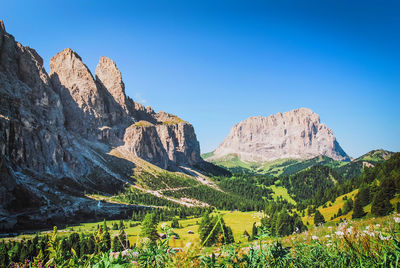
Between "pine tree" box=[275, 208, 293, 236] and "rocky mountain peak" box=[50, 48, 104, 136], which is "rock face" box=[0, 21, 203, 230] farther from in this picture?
"pine tree" box=[275, 208, 293, 236]

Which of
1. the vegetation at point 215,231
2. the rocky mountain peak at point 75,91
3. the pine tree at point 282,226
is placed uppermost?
the rocky mountain peak at point 75,91

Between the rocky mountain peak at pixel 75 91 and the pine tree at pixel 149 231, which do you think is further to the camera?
the rocky mountain peak at pixel 75 91

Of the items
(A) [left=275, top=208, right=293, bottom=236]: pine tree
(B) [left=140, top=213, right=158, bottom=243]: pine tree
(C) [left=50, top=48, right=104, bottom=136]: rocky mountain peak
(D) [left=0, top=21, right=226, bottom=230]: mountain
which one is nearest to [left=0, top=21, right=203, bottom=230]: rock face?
(D) [left=0, top=21, right=226, bottom=230]: mountain

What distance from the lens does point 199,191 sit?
17962 centimetres

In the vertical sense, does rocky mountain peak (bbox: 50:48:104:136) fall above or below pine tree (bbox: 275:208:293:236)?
above

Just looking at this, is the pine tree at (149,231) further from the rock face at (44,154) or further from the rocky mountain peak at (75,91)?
the rocky mountain peak at (75,91)

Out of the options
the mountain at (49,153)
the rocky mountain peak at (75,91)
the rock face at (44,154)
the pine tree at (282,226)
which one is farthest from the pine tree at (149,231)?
the rocky mountain peak at (75,91)

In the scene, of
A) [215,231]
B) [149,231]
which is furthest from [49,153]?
[215,231]

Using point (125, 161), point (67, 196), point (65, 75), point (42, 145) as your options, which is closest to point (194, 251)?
point (67, 196)

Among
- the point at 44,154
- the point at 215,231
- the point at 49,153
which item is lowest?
the point at 215,231

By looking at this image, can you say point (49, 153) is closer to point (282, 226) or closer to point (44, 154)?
point (44, 154)

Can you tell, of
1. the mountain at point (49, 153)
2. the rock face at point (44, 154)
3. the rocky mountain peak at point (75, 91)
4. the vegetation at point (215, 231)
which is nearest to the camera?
the vegetation at point (215, 231)

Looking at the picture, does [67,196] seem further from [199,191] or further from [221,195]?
[221,195]

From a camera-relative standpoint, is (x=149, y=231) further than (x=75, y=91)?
No
